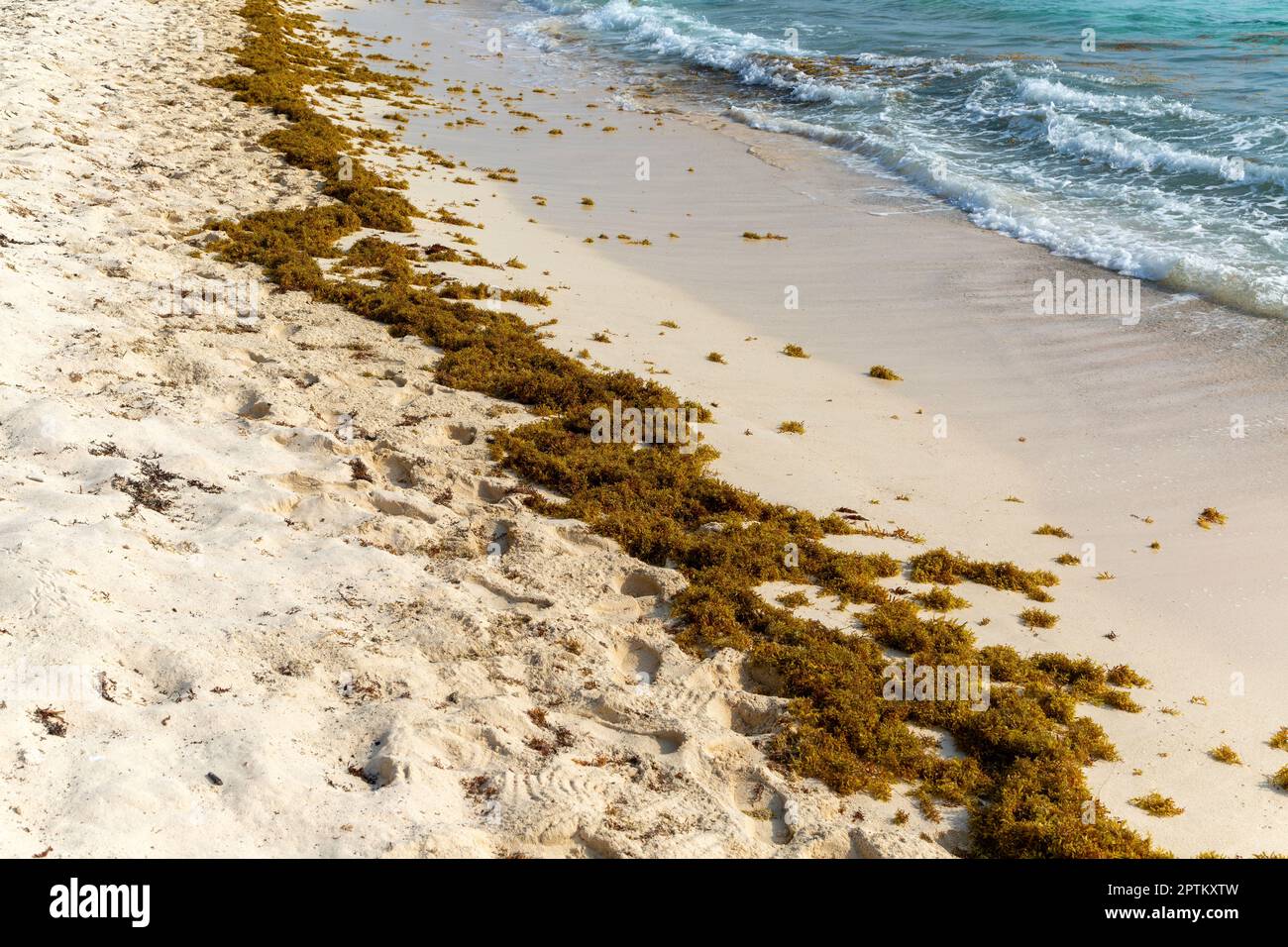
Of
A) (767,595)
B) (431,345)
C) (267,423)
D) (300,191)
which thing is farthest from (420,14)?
(767,595)

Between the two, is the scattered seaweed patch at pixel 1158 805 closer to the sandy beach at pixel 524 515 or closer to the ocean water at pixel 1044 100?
the sandy beach at pixel 524 515

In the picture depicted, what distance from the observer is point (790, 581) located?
23.4 feet

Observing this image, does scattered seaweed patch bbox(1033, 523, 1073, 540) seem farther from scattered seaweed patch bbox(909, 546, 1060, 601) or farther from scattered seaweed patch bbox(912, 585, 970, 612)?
scattered seaweed patch bbox(912, 585, 970, 612)

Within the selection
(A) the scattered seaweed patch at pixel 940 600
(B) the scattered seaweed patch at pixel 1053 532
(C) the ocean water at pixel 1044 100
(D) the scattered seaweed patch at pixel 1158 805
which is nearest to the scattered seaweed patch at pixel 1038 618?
(A) the scattered seaweed patch at pixel 940 600

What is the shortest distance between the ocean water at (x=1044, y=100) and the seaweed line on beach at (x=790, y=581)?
26.7 feet

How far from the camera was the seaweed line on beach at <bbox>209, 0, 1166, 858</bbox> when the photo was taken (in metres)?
5.29

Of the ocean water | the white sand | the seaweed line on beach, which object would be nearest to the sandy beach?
the white sand

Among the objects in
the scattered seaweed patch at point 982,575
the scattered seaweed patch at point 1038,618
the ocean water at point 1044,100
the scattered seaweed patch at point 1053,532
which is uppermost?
the ocean water at point 1044,100

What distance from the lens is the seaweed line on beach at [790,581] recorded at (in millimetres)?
5289

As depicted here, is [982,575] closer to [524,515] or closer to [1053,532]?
[1053,532]

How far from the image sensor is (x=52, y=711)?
4543 millimetres

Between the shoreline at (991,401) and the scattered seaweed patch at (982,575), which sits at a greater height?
the shoreline at (991,401)
